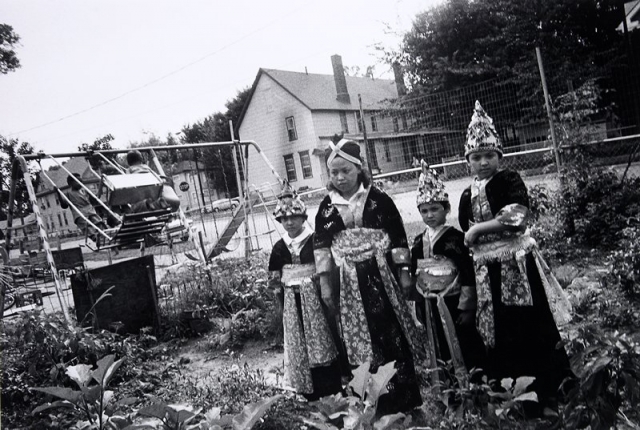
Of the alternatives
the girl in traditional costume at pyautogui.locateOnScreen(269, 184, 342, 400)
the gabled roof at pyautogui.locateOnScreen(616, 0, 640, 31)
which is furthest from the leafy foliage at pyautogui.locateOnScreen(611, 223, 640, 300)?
the gabled roof at pyautogui.locateOnScreen(616, 0, 640, 31)

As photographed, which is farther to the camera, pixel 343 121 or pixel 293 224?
pixel 343 121

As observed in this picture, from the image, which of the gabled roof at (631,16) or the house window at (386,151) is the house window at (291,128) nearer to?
the house window at (386,151)

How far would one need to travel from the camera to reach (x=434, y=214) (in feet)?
8.89

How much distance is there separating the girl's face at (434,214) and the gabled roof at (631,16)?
12551mm

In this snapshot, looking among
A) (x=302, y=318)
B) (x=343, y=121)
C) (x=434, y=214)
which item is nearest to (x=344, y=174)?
(x=434, y=214)

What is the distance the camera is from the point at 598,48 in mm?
14414

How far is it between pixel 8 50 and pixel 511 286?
2876mm

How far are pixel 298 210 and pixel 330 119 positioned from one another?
25.7m

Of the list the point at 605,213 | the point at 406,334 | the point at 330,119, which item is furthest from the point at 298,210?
the point at 330,119

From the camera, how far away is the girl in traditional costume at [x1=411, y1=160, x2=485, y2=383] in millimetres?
2652

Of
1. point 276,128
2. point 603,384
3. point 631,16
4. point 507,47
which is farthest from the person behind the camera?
point 276,128

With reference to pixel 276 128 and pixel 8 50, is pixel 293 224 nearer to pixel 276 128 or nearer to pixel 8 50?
pixel 8 50

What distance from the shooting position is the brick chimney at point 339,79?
1097 inches

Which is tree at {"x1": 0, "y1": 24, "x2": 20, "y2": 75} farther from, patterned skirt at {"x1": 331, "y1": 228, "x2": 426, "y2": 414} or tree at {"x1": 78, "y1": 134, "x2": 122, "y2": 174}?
tree at {"x1": 78, "y1": 134, "x2": 122, "y2": 174}
